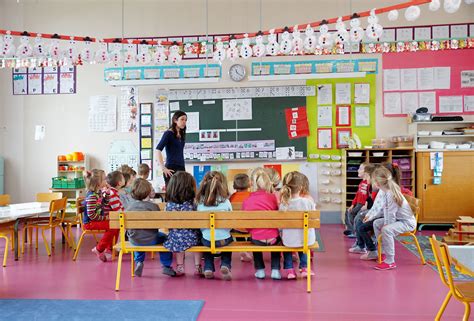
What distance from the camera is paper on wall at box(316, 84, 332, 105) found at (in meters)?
7.57

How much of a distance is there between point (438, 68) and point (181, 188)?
5517mm

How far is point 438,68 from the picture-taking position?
24.3 feet

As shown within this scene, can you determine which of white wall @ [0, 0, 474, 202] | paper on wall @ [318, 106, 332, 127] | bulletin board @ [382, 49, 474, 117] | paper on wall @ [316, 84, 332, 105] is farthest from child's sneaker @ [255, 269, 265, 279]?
bulletin board @ [382, 49, 474, 117]

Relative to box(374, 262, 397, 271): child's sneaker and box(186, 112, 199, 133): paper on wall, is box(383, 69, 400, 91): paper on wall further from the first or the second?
box(374, 262, 397, 271): child's sneaker

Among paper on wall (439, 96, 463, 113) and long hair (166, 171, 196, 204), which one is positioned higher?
paper on wall (439, 96, 463, 113)

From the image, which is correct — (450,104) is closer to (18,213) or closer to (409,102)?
(409,102)

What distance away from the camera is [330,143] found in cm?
757

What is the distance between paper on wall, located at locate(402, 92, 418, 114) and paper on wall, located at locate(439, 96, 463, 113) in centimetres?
41

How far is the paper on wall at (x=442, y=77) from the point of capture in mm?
7402

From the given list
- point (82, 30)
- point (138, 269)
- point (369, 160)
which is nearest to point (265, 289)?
point (138, 269)

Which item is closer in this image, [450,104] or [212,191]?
[212,191]

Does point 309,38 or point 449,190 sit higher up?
point 309,38

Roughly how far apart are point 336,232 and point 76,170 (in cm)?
453

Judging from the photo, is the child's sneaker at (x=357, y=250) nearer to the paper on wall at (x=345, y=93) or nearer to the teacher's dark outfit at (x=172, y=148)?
the teacher's dark outfit at (x=172, y=148)
